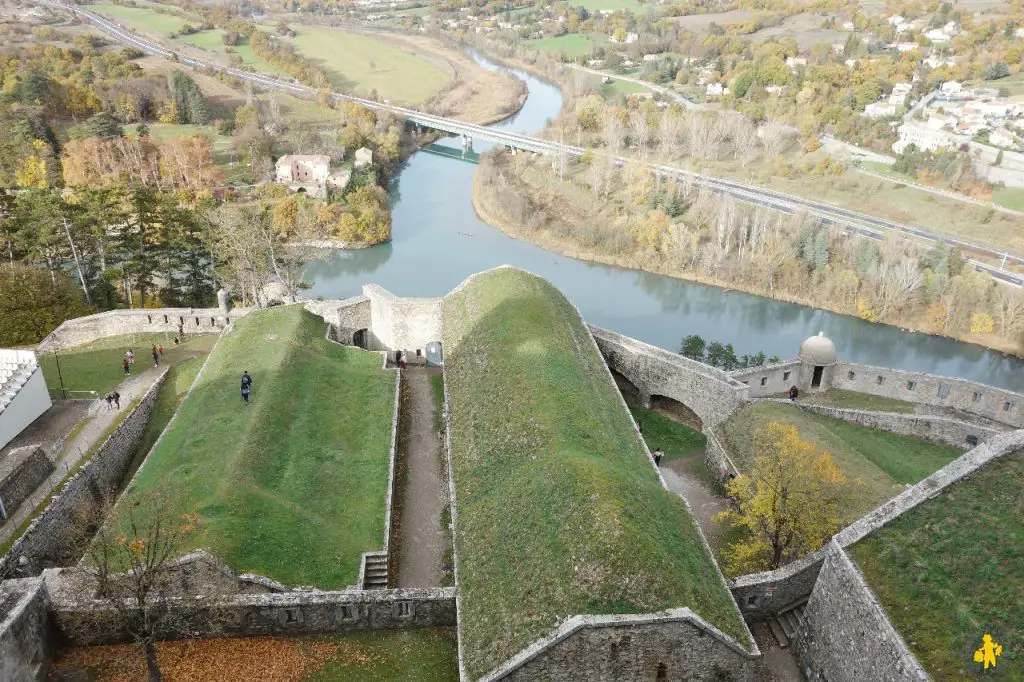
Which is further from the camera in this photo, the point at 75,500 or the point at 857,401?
the point at 857,401

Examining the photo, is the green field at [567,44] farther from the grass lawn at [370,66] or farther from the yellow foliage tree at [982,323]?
the yellow foliage tree at [982,323]

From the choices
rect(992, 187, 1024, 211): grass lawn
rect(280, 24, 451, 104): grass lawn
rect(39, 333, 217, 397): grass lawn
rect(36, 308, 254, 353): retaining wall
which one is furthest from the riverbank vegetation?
rect(280, 24, 451, 104): grass lawn

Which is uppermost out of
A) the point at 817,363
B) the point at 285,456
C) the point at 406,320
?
the point at 406,320

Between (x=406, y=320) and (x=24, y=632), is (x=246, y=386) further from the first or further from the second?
(x=24, y=632)

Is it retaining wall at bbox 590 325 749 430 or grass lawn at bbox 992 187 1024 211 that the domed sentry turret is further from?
grass lawn at bbox 992 187 1024 211

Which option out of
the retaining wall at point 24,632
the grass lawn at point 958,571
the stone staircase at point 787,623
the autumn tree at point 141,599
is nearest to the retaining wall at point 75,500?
the autumn tree at point 141,599

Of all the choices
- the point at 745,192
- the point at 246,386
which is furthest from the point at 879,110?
the point at 246,386

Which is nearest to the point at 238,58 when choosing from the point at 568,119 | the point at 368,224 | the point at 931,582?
the point at 568,119

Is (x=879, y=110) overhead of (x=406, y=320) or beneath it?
overhead
